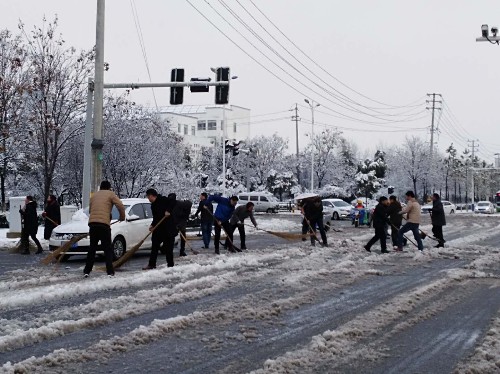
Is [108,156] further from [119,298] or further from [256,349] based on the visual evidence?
[256,349]

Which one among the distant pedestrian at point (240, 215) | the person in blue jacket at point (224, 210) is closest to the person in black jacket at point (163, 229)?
the person in blue jacket at point (224, 210)

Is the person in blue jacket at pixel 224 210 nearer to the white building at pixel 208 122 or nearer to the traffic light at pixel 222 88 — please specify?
the traffic light at pixel 222 88

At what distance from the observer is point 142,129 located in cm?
3766

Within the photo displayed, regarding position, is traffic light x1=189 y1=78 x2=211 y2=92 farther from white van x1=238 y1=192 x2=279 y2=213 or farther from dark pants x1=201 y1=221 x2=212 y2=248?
white van x1=238 y1=192 x2=279 y2=213

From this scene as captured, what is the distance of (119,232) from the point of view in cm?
1599

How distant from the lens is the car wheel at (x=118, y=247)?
15.8 metres

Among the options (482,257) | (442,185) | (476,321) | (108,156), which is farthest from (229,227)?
(442,185)

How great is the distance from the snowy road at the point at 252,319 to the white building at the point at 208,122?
8997 cm

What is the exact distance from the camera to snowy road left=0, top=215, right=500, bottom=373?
6180 mm

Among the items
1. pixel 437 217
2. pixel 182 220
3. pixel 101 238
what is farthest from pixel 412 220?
pixel 101 238

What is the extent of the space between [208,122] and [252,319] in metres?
102

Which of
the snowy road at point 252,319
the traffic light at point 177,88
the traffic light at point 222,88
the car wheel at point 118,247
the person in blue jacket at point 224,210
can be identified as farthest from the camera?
the traffic light at point 222,88

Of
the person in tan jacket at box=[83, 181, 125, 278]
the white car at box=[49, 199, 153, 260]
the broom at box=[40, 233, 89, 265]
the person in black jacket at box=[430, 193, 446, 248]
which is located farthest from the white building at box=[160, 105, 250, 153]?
the person in tan jacket at box=[83, 181, 125, 278]

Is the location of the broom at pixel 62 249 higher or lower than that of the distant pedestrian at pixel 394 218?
lower
